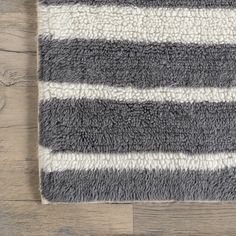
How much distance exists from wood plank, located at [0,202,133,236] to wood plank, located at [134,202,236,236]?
0.03 m

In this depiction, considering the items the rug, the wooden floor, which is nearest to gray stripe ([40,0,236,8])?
the rug

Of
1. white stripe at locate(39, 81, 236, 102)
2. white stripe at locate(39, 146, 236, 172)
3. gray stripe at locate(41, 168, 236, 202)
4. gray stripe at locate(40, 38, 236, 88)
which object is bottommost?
gray stripe at locate(41, 168, 236, 202)

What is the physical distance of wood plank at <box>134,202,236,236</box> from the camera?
75 centimetres

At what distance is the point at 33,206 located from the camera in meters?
0.74

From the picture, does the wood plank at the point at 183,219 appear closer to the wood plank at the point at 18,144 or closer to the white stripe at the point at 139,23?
the wood plank at the point at 18,144

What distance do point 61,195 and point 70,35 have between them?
11.2 inches

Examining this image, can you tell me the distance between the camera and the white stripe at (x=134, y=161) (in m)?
0.73

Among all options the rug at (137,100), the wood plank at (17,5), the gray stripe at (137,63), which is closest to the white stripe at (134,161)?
the rug at (137,100)

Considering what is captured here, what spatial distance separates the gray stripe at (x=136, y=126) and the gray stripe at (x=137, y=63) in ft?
0.14

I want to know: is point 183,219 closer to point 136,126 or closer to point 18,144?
point 136,126

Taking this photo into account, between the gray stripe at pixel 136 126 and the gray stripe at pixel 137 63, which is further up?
the gray stripe at pixel 137 63

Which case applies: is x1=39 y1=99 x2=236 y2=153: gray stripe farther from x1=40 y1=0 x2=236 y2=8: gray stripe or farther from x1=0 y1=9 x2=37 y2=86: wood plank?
x1=40 y1=0 x2=236 y2=8: gray stripe

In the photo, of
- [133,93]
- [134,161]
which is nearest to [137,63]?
[133,93]

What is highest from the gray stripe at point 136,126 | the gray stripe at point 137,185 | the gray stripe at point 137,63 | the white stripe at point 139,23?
the white stripe at point 139,23
